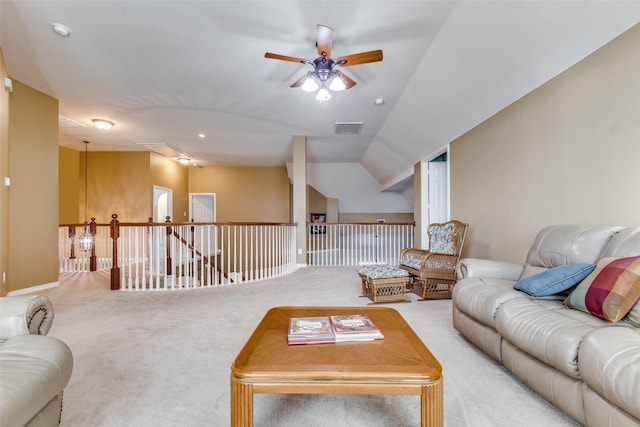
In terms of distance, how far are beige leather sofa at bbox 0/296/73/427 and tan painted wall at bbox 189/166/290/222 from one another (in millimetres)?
8434

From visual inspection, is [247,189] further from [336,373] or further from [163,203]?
[336,373]

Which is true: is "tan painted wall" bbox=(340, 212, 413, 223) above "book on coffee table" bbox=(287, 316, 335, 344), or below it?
above

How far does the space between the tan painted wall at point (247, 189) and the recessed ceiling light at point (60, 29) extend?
274 inches

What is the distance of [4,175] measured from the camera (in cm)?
356

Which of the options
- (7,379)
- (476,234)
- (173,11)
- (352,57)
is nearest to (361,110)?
(352,57)

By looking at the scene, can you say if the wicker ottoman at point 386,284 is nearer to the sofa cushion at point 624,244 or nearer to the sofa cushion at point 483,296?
the sofa cushion at point 483,296

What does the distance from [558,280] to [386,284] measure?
6.10 feet

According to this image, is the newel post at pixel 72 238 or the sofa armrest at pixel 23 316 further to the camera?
the newel post at pixel 72 238

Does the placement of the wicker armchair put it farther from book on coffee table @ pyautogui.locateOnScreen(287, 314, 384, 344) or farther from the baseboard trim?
the baseboard trim

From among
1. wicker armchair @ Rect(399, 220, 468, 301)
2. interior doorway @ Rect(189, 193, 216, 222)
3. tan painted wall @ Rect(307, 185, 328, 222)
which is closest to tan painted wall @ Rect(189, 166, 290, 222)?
interior doorway @ Rect(189, 193, 216, 222)

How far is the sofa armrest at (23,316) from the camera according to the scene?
51.4 inches

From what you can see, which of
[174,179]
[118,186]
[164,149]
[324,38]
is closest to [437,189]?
[324,38]

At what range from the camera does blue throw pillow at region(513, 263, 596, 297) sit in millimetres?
1809

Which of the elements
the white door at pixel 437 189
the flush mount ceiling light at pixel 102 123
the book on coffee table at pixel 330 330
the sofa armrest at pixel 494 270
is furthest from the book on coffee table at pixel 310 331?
the flush mount ceiling light at pixel 102 123
